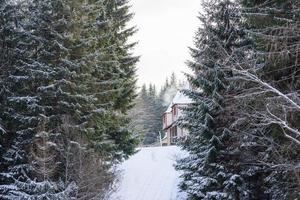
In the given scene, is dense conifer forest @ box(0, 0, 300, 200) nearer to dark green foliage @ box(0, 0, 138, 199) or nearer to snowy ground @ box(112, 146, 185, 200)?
dark green foliage @ box(0, 0, 138, 199)

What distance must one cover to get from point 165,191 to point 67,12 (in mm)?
11396

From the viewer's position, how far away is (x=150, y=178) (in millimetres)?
26859

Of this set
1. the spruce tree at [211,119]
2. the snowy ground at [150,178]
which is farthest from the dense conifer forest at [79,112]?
the snowy ground at [150,178]

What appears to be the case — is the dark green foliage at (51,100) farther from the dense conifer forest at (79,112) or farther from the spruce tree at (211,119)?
the spruce tree at (211,119)

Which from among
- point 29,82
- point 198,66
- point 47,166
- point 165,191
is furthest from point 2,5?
point 165,191

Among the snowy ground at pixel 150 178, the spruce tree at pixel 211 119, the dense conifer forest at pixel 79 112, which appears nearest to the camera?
the dense conifer forest at pixel 79 112

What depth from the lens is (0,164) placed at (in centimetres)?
1697

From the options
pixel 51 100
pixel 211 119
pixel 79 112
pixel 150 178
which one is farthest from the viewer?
pixel 150 178

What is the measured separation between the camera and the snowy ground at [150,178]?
934 inches

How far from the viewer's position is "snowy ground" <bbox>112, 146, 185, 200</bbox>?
934 inches

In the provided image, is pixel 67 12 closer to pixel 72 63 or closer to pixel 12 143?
pixel 72 63

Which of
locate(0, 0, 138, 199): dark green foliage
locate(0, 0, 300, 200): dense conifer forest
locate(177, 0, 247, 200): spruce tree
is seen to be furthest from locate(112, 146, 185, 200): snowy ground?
locate(0, 0, 138, 199): dark green foliage

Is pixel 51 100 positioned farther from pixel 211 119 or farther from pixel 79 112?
pixel 211 119

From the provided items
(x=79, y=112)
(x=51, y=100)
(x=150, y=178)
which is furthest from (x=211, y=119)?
(x=150, y=178)
